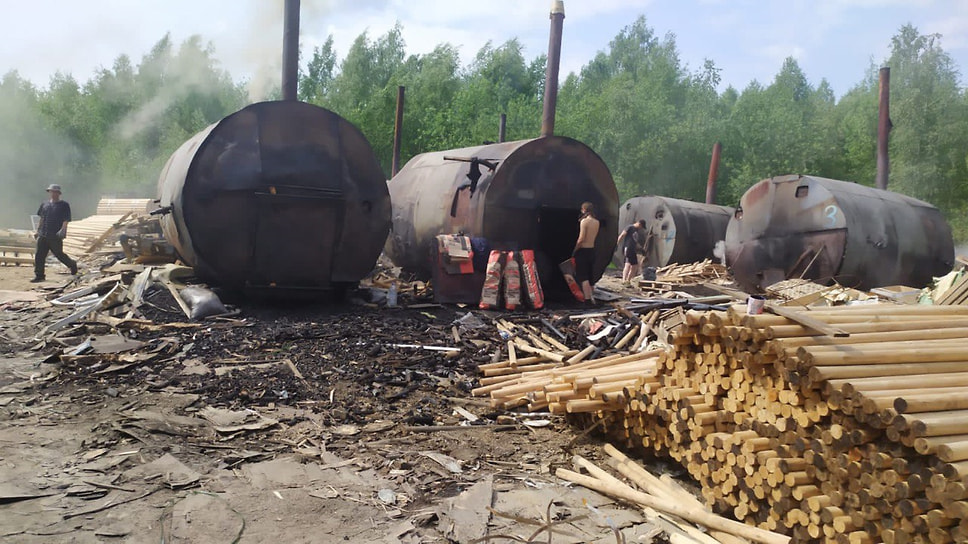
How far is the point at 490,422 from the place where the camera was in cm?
591

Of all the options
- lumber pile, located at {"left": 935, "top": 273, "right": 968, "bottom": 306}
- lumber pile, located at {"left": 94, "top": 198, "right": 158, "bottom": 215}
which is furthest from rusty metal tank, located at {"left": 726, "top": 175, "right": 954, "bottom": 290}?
lumber pile, located at {"left": 94, "top": 198, "right": 158, "bottom": 215}

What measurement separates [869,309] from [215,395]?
537 cm

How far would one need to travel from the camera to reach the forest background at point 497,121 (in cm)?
3456

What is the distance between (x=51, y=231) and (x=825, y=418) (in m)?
14.8

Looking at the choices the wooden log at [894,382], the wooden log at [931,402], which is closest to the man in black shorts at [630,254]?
the wooden log at [894,382]

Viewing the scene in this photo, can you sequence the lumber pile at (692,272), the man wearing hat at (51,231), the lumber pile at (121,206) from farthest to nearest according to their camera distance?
the lumber pile at (121,206), the lumber pile at (692,272), the man wearing hat at (51,231)

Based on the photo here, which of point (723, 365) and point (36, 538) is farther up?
point (723, 365)

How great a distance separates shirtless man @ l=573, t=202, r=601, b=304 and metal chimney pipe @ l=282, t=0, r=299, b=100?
19.0ft

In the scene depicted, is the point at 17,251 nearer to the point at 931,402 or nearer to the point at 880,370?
the point at 880,370

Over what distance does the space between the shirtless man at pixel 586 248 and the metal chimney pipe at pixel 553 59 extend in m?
5.44

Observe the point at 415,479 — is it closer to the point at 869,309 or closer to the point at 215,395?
the point at 215,395

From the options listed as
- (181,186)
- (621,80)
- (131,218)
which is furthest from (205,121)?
(181,186)

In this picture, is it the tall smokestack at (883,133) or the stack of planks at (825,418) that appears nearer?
the stack of planks at (825,418)

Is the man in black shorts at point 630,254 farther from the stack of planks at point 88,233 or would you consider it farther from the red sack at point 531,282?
the stack of planks at point 88,233
